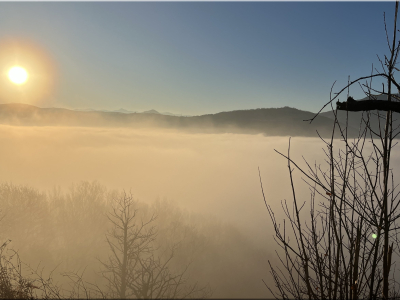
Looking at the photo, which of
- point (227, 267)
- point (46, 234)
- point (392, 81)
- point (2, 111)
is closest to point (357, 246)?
point (392, 81)

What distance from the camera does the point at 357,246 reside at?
245cm

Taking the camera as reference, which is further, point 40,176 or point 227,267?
point 40,176

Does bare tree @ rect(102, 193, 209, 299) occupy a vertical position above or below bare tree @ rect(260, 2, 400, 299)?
below

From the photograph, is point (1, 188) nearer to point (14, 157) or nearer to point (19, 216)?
point (19, 216)

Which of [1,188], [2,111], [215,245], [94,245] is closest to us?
[1,188]

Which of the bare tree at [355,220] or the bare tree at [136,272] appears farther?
the bare tree at [136,272]

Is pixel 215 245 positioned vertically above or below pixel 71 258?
below

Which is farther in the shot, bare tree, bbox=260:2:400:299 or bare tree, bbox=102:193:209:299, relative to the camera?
bare tree, bbox=102:193:209:299

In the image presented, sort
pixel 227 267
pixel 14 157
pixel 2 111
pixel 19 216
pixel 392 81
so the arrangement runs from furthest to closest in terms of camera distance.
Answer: pixel 14 157 < pixel 2 111 < pixel 227 267 < pixel 19 216 < pixel 392 81

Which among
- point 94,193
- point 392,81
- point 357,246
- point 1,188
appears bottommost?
point 94,193

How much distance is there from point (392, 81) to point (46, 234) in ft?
175

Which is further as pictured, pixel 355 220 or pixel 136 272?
pixel 136 272

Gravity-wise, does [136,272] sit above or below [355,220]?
below

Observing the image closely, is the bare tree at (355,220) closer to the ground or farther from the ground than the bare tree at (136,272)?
farther from the ground
